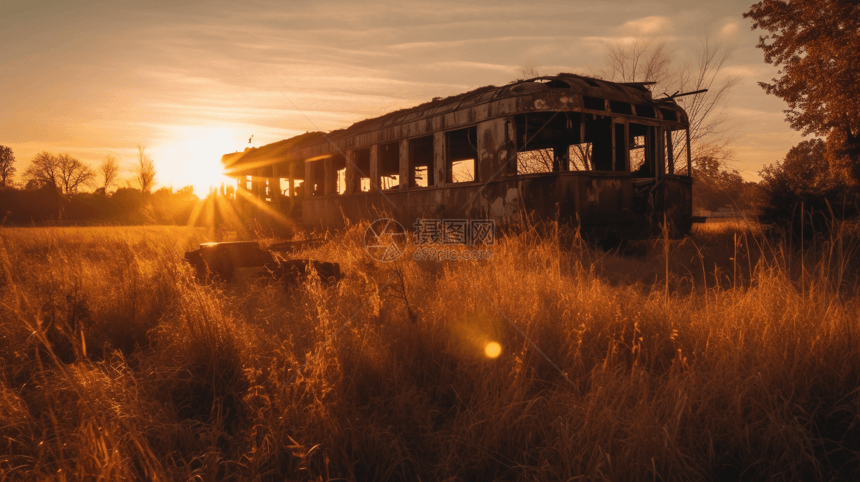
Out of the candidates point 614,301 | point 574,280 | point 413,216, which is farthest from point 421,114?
point 614,301

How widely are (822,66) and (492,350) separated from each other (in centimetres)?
1690

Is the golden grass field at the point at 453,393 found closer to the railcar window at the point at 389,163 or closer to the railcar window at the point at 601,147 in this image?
the railcar window at the point at 601,147

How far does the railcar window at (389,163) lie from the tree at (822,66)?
12.7 meters

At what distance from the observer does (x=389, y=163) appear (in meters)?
14.1

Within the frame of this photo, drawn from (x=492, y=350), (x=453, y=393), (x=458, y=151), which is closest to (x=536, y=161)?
(x=458, y=151)

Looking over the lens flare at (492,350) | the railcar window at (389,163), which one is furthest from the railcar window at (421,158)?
the lens flare at (492,350)

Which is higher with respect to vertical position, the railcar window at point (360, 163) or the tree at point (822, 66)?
the tree at point (822, 66)

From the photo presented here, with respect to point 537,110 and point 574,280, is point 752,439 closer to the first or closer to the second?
point 574,280

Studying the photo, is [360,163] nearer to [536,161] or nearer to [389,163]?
[389,163]

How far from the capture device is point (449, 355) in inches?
115

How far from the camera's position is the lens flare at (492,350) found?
9.44 feet

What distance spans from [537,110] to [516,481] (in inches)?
248

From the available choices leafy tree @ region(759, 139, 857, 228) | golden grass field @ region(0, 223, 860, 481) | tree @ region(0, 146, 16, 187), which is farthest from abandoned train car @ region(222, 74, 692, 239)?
tree @ region(0, 146, 16, 187)

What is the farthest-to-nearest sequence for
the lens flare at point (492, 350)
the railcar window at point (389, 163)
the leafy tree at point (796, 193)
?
the railcar window at point (389, 163) → the leafy tree at point (796, 193) → the lens flare at point (492, 350)
